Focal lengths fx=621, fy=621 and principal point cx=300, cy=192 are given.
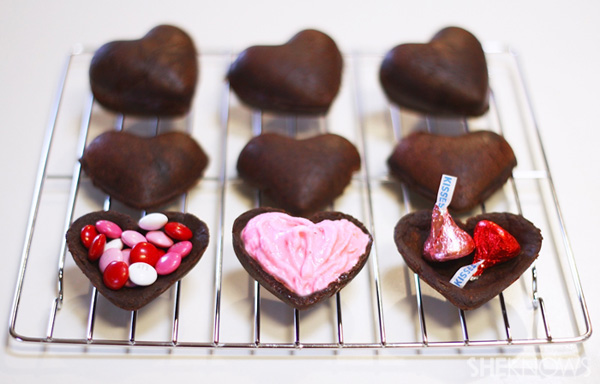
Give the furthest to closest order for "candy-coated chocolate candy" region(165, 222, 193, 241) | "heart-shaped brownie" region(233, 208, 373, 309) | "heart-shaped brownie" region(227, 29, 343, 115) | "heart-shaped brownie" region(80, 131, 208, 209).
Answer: "heart-shaped brownie" region(227, 29, 343, 115) → "heart-shaped brownie" region(80, 131, 208, 209) → "candy-coated chocolate candy" region(165, 222, 193, 241) → "heart-shaped brownie" region(233, 208, 373, 309)

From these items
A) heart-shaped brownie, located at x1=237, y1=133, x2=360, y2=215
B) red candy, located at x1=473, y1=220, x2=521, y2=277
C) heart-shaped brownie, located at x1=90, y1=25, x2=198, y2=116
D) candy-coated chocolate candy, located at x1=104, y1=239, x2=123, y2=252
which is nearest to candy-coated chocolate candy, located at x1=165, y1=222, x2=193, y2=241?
candy-coated chocolate candy, located at x1=104, y1=239, x2=123, y2=252

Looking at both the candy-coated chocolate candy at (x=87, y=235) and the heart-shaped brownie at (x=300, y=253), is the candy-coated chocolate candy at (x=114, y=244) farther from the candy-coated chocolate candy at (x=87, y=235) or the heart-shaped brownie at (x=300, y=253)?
the heart-shaped brownie at (x=300, y=253)

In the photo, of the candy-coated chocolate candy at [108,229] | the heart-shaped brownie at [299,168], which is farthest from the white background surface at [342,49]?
the heart-shaped brownie at [299,168]

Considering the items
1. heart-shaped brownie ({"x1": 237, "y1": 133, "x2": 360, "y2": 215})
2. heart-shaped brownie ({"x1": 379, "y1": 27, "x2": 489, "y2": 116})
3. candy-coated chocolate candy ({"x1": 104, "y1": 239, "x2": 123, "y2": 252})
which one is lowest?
candy-coated chocolate candy ({"x1": 104, "y1": 239, "x2": 123, "y2": 252})

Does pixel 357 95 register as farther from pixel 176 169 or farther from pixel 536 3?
pixel 536 3

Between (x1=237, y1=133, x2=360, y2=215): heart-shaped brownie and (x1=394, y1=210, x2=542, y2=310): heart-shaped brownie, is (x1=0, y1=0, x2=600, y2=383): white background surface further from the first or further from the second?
(x1=237, y1=133, x2=360, y2=215): heart-shaped brownie

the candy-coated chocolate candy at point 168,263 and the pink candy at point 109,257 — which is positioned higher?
the candy-coated chocolate candy at point 168,263

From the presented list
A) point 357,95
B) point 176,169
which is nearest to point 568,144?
point 357,95

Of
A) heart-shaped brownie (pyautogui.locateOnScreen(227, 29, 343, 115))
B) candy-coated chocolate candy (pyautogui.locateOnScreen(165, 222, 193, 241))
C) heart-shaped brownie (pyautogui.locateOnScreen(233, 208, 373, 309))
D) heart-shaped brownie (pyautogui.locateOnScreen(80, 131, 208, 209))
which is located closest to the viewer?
heart-shaped brownie (pyautogui.locateOnScreen(233, 208, 373, 309))
